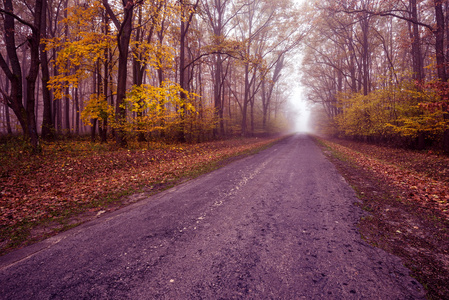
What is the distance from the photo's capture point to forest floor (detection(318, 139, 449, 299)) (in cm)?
230

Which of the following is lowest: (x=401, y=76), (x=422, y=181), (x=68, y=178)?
(x=422, y=181)

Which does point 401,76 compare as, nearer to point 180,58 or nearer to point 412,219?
point 412,219

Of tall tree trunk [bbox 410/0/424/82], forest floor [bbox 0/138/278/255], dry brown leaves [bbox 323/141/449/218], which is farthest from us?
tall tree trunk [bbox 410/0/424/82]

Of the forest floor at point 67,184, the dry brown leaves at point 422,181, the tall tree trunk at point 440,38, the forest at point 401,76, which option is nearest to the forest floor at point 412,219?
the dry brown leaves at point 422,181

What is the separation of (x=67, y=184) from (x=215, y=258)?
6561mm

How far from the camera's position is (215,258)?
2514mm

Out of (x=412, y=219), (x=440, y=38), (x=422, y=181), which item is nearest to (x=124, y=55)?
(x=412, y=219)

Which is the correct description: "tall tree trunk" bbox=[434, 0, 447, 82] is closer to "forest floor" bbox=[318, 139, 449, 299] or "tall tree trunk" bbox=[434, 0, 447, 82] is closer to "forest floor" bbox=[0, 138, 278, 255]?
"forest floor" bbox=[318, 139, 449, 299]

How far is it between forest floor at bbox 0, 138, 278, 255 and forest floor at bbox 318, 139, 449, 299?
5.48 meters

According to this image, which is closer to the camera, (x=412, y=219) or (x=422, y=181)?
(x=412, y=219)

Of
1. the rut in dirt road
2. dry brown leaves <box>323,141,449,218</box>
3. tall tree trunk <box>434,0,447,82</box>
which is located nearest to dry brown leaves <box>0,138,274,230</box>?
the rut in dirt road

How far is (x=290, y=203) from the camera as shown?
430cm

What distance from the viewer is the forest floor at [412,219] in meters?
2.30

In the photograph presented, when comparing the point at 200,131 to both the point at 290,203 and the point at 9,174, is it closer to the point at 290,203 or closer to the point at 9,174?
the point at 9,174
